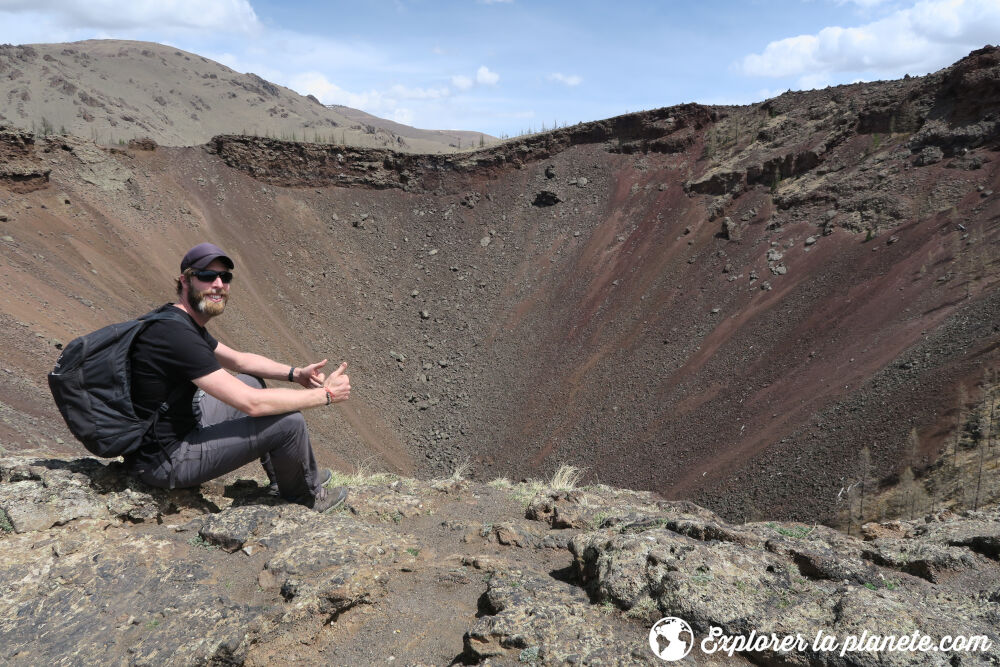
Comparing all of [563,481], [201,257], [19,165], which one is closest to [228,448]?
[201,257]

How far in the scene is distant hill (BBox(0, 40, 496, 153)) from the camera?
50.7 meters

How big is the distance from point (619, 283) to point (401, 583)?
18067mm

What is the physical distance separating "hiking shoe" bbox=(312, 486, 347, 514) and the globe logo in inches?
92.0

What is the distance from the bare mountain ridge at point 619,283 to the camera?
10711 millimetres

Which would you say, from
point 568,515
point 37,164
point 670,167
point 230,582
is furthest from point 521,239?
point 230,582

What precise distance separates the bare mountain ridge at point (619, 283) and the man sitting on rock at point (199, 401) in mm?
4837

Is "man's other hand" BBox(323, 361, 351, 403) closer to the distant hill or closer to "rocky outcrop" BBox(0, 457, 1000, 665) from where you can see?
"rocky outcrop" BBox(0, 457, 1000, 665)

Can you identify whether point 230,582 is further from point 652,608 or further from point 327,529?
point 652,608

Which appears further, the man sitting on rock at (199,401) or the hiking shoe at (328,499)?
the hiking shoe at (328,499)

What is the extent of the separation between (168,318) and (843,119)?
2200 cm

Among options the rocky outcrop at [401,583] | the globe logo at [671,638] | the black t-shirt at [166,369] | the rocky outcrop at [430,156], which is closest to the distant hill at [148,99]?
the rocky outcrop at [430,156]

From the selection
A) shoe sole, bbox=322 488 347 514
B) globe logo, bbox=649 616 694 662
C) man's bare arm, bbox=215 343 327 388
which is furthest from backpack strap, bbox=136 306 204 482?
globe logo, bbox=649 616 694 662

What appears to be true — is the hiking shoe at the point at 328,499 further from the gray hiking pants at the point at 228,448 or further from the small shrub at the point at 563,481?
the small shrub at the point at 563,481

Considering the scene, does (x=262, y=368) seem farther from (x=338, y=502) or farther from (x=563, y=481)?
(x=563, y=481)
